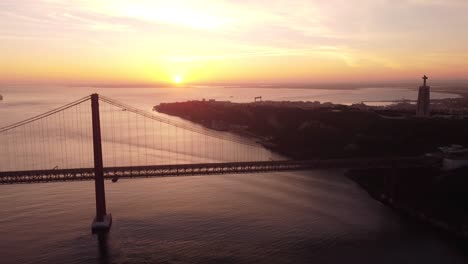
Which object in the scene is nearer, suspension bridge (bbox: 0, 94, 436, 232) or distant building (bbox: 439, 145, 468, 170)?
suspension bridge (bbox: 0, 94, 436, 232)

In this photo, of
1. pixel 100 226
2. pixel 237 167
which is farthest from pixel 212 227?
pixel 100 226

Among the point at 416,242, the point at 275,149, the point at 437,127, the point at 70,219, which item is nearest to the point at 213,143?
the point at 275,149

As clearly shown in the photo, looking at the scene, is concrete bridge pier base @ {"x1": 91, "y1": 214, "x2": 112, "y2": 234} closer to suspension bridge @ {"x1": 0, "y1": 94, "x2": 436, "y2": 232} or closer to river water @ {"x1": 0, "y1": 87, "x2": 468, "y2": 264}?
suspension bridge @ {"x1": 0, "y1": 94, "x2": 436, "y2": 232}

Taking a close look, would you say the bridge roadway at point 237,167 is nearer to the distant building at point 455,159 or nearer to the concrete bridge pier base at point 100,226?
the distant building at point 455,159

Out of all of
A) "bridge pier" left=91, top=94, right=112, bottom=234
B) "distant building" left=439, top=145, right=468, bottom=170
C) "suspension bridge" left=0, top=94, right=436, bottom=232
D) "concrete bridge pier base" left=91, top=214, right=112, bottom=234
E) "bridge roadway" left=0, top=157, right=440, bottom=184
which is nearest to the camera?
"concrete bridge pier base" left=91, top=214, right=112, bottom=234

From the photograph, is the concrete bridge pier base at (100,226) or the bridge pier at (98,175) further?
the bridge pier at (98,175)

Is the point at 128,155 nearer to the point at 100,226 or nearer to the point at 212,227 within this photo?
the point at 100,226

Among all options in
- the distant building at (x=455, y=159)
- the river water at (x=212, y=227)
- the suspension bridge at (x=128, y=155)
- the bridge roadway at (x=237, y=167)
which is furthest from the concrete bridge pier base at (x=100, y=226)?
the distant building at (x=455, y=159)

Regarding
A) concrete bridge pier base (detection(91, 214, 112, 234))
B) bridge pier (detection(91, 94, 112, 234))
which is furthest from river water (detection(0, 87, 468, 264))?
bridge pier (detection(91, 94, 112, 234))
